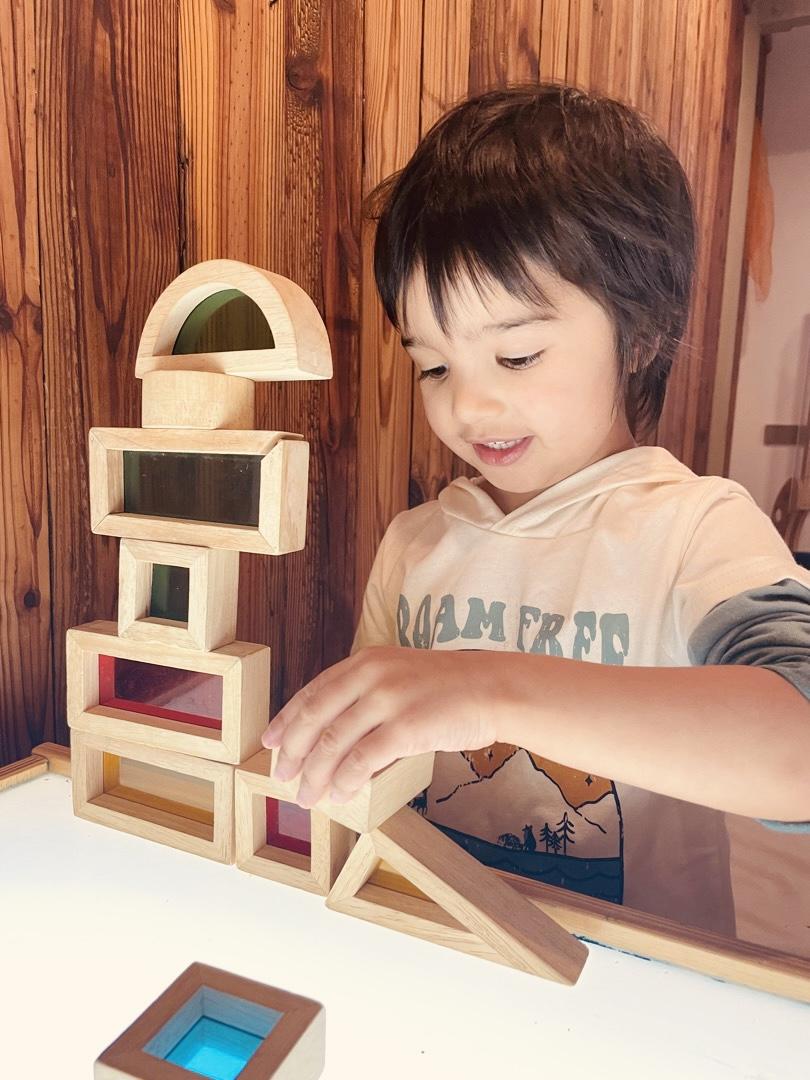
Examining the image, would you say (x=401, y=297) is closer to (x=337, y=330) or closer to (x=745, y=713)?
(x=337, y=330)

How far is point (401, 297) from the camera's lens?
2.49 feet

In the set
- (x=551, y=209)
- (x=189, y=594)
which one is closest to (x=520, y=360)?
(x=551, y=209)

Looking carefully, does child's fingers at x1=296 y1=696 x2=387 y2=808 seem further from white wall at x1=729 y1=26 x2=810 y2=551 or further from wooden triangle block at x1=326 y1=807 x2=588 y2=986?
white wall at x1=729 y1=26 x2=810 y2=551

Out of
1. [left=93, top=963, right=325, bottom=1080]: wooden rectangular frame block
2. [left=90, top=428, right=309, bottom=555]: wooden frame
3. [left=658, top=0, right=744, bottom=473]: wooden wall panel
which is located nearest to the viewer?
[left=93, top=963, right=325, bottom=1080]: wooden rectangular frame block

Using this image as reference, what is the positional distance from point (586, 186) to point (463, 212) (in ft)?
0.37

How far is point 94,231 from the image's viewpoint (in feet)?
2.51

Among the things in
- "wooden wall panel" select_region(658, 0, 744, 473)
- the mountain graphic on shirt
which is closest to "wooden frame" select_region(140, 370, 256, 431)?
the mountain graphic on shirt

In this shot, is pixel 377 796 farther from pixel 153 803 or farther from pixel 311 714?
pixel 153 803

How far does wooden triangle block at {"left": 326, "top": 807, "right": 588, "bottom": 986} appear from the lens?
471 mm

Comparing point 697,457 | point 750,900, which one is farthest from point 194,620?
point 697,457

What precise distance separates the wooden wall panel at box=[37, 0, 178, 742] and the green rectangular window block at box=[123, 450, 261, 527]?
21cm

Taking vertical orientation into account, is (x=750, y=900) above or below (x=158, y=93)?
below

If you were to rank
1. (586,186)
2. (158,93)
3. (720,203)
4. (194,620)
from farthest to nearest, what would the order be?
(720,203) → (158,93) → (586,186) → (194,620)

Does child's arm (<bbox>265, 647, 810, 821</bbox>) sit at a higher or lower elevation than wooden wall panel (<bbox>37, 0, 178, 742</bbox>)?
lower
